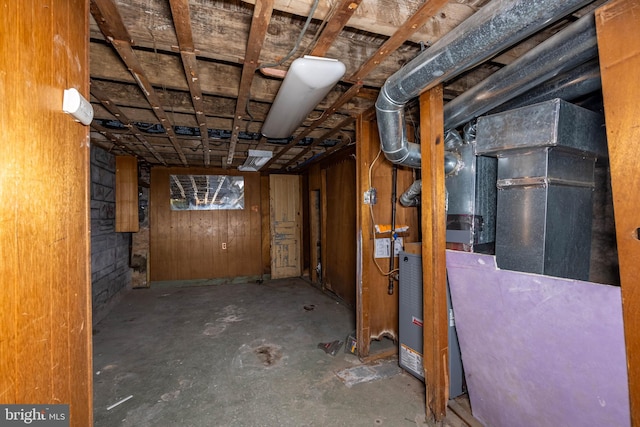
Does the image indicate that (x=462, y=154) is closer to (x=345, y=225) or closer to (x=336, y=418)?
(x=336, y=418)

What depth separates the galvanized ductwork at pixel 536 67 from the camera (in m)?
1.21

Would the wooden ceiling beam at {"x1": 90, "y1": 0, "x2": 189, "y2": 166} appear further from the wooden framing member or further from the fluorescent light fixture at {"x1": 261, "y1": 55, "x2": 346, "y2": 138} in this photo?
the wooden framing member

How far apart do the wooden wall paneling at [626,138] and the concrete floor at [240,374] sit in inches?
54.1

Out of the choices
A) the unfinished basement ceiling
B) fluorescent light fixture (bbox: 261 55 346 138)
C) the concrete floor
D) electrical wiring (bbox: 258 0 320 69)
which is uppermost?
the unfinished basement ceiling

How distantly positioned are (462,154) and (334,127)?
61.3 inches

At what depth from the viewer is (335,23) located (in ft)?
4.58

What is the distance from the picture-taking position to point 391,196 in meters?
2.91

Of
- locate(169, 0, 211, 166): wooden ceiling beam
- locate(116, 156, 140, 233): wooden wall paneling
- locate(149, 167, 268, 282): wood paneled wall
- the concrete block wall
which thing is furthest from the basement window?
locate(169, 0, 211, 166): wooden ceiling beam

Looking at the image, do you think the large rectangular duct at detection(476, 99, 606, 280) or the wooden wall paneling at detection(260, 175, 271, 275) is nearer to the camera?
the large rectangular duct at detection(476, 99, 606, 280)

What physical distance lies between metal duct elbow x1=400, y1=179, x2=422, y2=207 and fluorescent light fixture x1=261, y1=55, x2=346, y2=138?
3.70ft

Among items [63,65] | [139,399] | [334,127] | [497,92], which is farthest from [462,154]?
[139,399]

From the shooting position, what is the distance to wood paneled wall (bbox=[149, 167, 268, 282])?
548cm

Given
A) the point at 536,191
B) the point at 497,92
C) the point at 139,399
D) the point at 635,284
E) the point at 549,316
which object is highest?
the point at 497,92

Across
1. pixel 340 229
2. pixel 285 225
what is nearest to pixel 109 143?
pixel 285 225
